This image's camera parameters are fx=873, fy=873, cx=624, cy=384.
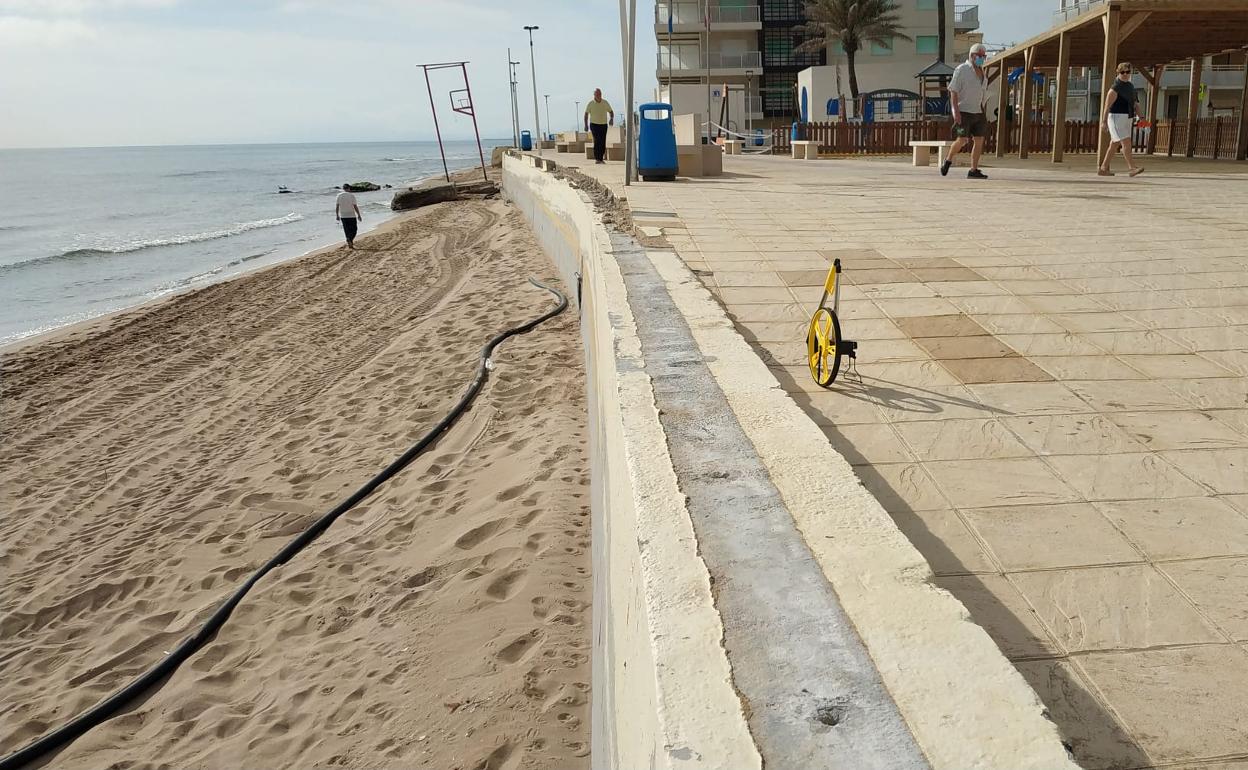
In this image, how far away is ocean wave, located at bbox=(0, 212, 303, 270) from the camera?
2489 cm

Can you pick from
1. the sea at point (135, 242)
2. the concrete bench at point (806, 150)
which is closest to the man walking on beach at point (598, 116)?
the concrete bench at point (806, 150)

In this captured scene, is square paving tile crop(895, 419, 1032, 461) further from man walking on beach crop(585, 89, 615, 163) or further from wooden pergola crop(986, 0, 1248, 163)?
man walking on beach crop(585, 89, 615, 163)

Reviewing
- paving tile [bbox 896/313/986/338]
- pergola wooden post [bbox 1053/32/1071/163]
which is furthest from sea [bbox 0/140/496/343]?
pergola wooden post [bbox 1053/32/1071/163]

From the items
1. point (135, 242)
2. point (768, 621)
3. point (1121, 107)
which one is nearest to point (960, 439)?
point (768, 621)

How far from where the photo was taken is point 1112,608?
2242 millimetres

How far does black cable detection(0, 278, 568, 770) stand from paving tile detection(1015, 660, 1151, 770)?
3.83 m

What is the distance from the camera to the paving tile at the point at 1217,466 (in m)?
2.92

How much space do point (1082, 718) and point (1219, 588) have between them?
804 millimetres

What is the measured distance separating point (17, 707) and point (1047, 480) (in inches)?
183

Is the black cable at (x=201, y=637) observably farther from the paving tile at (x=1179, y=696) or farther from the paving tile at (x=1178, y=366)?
the paving tile at (x=1178, y=366)

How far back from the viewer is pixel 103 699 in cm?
410

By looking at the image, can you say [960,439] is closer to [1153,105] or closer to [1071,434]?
[1071,434]

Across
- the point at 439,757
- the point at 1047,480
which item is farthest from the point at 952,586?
the point at 439,757

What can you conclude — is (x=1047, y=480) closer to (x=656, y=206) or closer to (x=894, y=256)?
(x=894, y=256)
